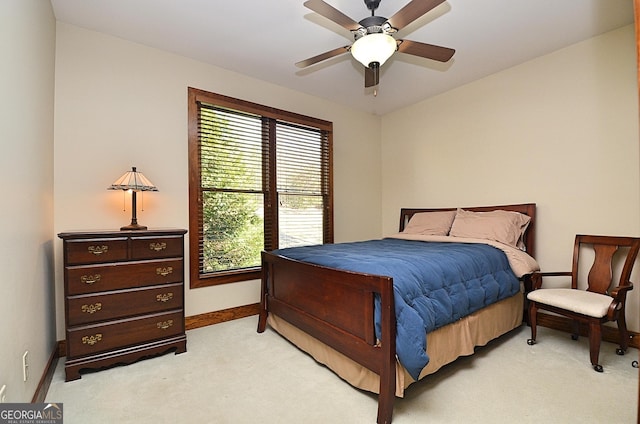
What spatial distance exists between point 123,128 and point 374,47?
7.53ft

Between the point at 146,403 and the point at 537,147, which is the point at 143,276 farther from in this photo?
the point at 537,147

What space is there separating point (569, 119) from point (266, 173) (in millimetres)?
3187

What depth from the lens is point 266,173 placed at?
357 centimetres

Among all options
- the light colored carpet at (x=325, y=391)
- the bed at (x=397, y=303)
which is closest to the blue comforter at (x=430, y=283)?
the bed at (x=397, y=303)

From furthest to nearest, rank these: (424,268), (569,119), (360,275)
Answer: (569,119)
(424,268)
(360,275)

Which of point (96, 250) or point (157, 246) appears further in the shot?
point (157, 246)

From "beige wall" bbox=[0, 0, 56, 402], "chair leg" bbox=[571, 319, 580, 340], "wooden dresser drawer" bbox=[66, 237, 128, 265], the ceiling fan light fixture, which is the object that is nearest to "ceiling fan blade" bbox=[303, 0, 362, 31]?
the ceiling fan light fixture

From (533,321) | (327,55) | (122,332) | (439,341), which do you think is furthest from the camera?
(533,321)

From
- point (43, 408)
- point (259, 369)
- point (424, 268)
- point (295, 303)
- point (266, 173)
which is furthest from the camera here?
point (266, 173)

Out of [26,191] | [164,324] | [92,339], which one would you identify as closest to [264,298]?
[164,324]

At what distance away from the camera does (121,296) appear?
2201 mm

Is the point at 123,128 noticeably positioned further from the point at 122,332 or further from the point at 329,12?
the point at 329,12

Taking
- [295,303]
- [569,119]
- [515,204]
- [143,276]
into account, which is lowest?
[295,303]

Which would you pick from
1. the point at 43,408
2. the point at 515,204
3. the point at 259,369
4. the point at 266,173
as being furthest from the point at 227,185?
the point at 515,204
